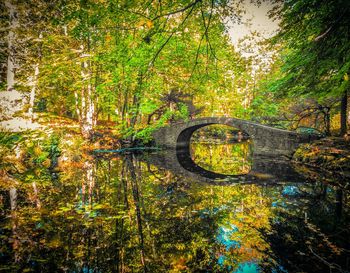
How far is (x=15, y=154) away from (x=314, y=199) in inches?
365

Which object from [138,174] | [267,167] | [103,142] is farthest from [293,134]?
[103,142]

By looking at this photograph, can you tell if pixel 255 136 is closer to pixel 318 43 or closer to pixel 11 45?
pixel 318 43

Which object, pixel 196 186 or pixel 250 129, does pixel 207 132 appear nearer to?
pixel 250 129

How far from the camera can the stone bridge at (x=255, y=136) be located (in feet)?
33.8

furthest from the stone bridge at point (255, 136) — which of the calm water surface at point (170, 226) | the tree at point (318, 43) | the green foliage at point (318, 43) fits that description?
the calm water surface at point (170, 226)

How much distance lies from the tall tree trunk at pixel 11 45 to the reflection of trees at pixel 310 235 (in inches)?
343

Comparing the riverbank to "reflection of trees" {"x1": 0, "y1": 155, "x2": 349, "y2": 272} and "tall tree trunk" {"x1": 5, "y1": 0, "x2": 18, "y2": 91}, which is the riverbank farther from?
"tall tree trunk" {"x1": 5, "y1": 0, "x2": 18, "y2": 91}

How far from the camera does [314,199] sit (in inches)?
187

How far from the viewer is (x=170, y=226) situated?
3.36 meters

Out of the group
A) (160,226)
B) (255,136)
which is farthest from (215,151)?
(160,226)

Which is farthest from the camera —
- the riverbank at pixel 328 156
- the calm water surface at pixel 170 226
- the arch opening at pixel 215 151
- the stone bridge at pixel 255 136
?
the stone bridge at pixel 255 136

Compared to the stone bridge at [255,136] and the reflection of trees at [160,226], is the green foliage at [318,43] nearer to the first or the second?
the stone bridge at [255,136]

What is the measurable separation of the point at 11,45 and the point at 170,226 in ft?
30.6

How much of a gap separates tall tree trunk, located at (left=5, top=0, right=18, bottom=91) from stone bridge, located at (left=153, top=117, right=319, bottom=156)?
8.46m
